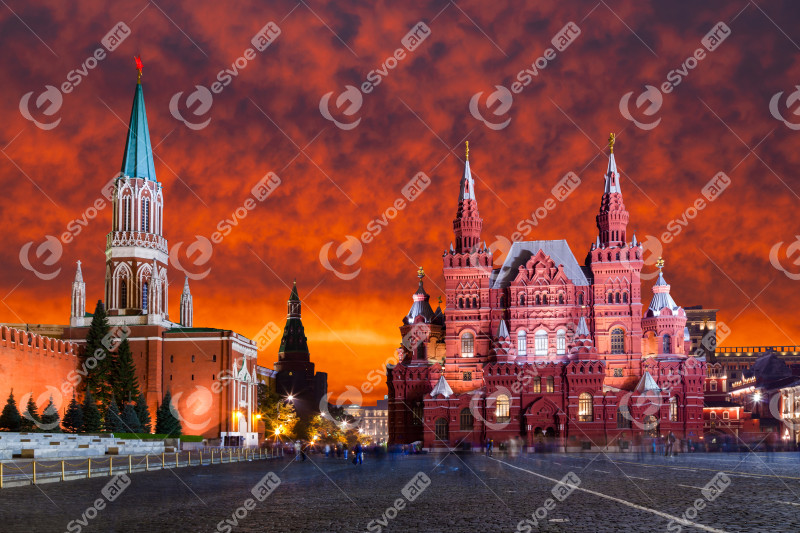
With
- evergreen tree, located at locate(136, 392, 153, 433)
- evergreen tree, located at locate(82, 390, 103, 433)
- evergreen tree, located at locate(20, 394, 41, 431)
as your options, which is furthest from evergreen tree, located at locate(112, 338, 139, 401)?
evergreen tree, located at locate(20, 394, 41, 431)

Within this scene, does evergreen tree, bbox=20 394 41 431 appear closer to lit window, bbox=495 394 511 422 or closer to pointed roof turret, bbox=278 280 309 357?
lit window, bbox=495 394 511 422

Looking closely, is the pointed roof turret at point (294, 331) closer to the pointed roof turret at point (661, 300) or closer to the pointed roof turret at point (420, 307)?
the pointed roof turret at point (420, 307)

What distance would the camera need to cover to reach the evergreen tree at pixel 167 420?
68.7m

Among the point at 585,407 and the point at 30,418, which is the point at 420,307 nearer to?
the point at 585,407

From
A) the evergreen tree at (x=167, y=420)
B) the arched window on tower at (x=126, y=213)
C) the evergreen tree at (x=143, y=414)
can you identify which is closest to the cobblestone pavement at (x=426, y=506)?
the evergreen tree at (x=143, y=414)

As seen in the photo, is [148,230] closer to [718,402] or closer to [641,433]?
[641,433]

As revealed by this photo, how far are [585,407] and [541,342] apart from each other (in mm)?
8612

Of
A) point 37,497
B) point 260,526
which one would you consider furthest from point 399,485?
point 260,526

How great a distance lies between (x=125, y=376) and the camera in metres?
70.8

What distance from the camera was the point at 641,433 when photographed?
76750 mm

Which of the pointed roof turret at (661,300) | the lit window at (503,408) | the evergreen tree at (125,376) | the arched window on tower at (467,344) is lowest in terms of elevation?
the lit window at (503,408)

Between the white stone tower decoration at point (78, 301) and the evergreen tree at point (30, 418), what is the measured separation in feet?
66.3

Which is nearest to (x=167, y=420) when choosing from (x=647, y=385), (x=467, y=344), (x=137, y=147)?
(x=137, y=147)

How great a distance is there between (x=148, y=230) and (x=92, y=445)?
3979 cm
